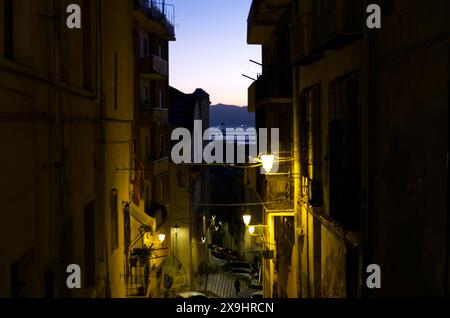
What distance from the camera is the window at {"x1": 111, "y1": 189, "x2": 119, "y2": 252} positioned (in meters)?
17.0

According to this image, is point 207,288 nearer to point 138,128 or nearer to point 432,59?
point 138,128

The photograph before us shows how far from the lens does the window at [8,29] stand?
25.8 ft

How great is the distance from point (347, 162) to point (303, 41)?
5.30 metres

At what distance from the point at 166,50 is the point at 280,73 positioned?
16369mm

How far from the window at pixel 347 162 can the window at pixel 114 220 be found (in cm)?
660

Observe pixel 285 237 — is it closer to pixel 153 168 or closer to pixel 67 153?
pixel 153 168

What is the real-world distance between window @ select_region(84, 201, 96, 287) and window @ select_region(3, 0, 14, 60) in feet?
19.5

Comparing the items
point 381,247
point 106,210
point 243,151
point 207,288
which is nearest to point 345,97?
point 381,247

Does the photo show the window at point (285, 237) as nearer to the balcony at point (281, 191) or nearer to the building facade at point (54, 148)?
the balcony at point (281, 191)

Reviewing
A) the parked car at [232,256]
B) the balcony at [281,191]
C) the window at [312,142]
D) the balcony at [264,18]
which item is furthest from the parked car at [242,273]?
the window at [312,142]

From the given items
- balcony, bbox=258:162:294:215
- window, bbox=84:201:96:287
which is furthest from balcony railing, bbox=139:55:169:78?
window, bbox=84:201:96:287

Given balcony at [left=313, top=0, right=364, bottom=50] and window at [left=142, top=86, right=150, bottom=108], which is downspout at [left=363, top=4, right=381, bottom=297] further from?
window at [left=142, top=86, right=150, bottom=108]

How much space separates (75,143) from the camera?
11.5m

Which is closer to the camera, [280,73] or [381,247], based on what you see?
[381,247]
